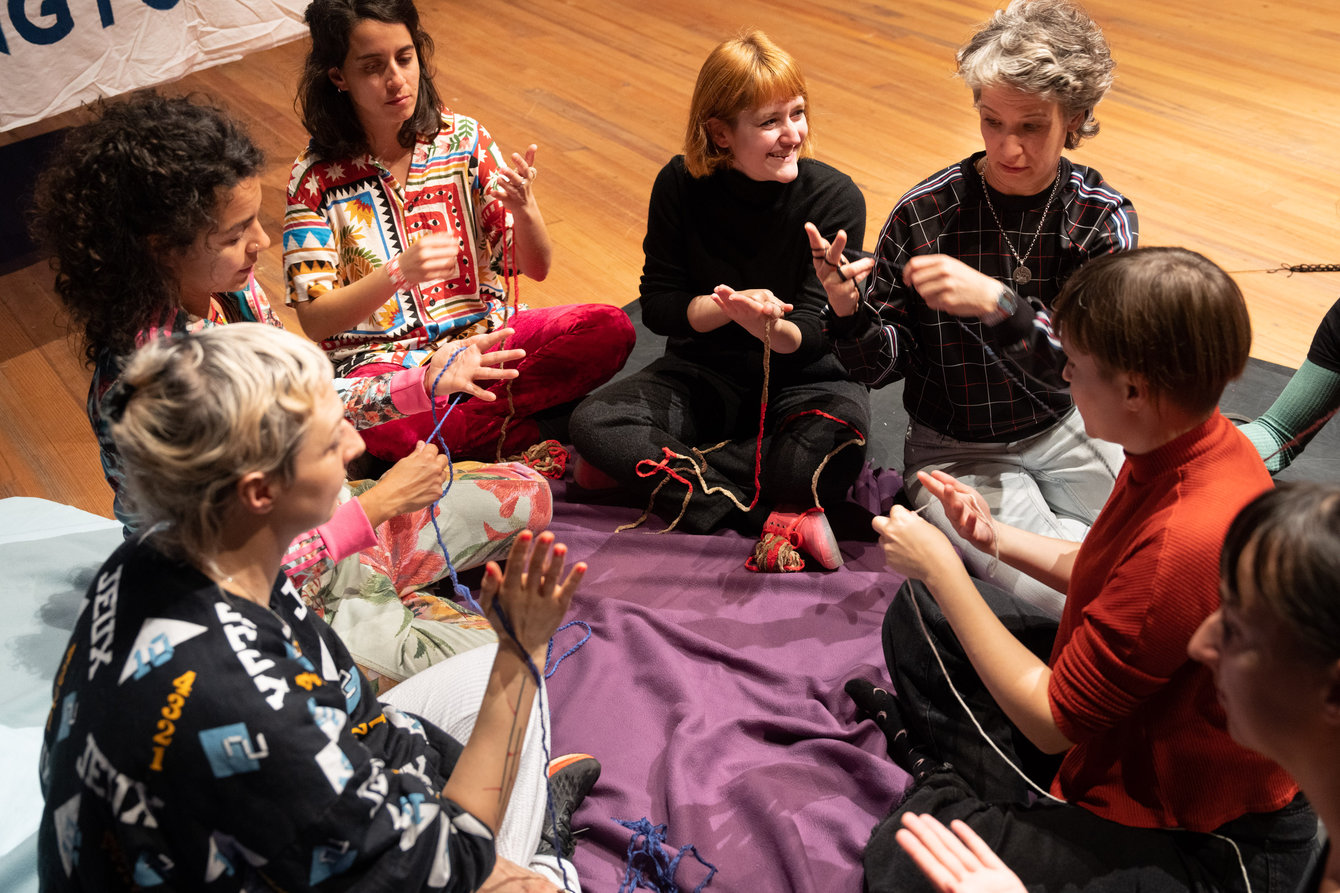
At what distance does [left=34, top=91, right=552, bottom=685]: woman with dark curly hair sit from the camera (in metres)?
1.67

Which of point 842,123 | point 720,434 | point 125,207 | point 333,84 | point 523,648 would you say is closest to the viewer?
point 523,648

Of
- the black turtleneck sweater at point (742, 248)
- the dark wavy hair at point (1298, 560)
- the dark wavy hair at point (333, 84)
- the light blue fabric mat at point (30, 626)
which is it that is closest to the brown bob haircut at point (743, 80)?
the black turtleneck sweater at point (742, 248)

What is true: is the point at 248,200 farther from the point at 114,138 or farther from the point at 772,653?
the point at 772,653

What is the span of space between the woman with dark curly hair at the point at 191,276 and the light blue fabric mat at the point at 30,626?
46 centimetres

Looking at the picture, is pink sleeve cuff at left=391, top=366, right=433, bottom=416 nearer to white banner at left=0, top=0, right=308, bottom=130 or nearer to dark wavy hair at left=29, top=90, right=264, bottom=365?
dark wavy hair at left=29, top=90, right=264, bottom=365

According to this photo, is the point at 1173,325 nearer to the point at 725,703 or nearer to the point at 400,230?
the point at 725,703

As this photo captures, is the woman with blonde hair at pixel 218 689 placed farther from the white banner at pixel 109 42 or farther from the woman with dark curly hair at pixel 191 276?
the white banner at pixel 109 42

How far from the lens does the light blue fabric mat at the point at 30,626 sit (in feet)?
5.70

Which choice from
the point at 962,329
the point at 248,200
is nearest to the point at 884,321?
the point at 962,329

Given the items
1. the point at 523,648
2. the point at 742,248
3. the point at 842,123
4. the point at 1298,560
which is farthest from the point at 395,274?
the point at 842,123

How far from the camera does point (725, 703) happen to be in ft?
6.48

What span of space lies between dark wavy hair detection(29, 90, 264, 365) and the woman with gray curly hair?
1.03 m

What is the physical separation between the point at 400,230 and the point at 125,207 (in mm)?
775

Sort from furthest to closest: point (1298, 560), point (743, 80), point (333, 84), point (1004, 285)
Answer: point (333, 84)
point (743, 80)
point (1004, 285)
point (1298, 560)
